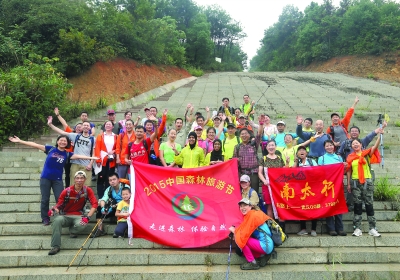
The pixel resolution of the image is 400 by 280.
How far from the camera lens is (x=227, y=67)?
152 feet

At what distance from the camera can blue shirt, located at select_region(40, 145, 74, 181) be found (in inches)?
216

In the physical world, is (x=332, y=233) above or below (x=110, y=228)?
above

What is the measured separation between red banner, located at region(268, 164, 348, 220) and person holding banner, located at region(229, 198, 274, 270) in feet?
3.34

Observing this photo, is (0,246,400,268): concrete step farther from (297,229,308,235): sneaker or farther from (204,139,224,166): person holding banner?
(204,139,224,166): person holding banner

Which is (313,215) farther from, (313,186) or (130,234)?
(130,234)

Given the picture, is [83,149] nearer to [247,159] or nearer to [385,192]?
[247,159]

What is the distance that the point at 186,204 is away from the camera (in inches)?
208

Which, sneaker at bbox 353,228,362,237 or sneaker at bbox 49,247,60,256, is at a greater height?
sneaker at bbox 353,228,362,237

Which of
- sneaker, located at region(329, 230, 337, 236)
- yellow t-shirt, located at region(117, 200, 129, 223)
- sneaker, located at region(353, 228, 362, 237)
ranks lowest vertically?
sneaker, located at region(329, 230, 337, 236)

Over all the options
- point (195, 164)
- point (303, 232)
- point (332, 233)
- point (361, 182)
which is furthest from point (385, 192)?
point (195, 164)

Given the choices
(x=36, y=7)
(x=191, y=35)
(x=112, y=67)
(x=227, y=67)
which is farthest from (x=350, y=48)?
(x=36, y=7)

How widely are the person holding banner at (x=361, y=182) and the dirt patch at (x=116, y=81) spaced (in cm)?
1249

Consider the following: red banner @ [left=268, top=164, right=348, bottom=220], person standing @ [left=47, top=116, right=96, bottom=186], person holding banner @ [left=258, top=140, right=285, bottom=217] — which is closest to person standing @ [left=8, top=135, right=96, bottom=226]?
person standing @ [left=47, top=116, right=96, bottom=186]

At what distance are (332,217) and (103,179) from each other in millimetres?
4392
